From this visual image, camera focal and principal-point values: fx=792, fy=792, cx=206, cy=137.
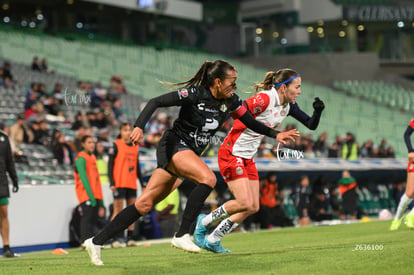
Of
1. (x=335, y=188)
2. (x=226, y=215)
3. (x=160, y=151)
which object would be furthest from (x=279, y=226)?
(x=160, y=151)

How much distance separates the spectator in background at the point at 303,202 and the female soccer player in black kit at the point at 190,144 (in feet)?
45.3

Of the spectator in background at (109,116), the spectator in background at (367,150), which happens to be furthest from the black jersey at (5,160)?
the spectator in background at (367,150)

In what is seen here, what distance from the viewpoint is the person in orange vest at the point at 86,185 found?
47.3 feet

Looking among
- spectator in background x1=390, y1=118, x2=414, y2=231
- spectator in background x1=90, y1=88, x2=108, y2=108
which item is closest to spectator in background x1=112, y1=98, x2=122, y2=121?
spectator in background x1=90, y1=88, x2=108, y2=108

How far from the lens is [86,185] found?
1441cm

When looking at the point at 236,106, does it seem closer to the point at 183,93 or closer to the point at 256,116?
the point at 183,93

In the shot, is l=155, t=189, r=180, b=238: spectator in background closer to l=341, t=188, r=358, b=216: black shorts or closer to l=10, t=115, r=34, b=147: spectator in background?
l=10, t=115, r=34, b=147: spectator in background

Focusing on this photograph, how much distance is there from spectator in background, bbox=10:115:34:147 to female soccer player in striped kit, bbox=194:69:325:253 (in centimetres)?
1048

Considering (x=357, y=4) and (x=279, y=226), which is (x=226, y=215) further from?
(x=357, y=4)

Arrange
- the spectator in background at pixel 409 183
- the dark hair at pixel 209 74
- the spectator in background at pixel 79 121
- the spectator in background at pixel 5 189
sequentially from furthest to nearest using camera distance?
1. the spectator in background at pixel 79 121
2. the spectator in background at pixel 409 183
3. the spectator in background at pixel 5 189
4. the dark hair at pixel 209 74

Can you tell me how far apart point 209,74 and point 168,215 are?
977 centimetres

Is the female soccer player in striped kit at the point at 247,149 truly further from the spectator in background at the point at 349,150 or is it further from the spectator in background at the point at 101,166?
→ the spectator in background at the point at 349,150

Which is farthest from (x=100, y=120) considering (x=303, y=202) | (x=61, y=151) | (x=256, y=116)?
(x=256, y=116)

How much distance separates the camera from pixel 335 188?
2527cm
